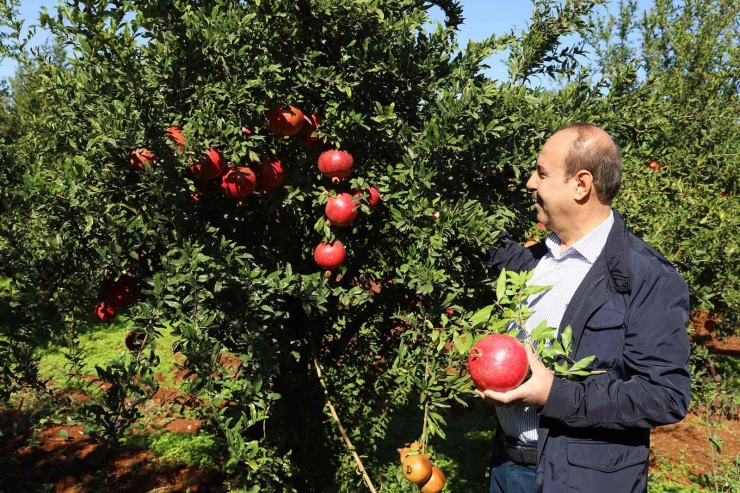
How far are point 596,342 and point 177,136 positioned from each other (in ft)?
5.18

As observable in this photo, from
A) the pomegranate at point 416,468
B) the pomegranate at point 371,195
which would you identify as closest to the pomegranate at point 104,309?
the pomegranate at point 371,195

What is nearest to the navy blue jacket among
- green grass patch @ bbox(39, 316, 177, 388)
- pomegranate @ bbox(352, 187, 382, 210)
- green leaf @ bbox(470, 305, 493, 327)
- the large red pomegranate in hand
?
the large red pomegranate in hand

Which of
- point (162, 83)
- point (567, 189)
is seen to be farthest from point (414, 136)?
point (162, 83)

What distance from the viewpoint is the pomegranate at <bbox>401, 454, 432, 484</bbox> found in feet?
6.70

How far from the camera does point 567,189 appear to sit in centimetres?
183

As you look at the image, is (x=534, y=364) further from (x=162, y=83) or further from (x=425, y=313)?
(x=162, y=83)

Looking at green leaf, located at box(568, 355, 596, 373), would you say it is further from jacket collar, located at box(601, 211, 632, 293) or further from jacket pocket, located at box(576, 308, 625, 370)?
jacket collar, located at box(601, 211, 632, 293)

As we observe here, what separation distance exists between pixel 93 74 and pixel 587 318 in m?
1.88

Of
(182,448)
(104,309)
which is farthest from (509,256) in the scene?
(182,448)

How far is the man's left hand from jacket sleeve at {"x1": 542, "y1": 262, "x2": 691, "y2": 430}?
23mm

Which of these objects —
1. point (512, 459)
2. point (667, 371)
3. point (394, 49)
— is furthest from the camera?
point (394, 49)

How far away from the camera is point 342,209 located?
7.18 ft

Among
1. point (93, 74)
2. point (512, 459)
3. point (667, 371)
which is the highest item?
point (93, 74)

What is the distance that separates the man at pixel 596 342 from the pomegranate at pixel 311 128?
3.03 ft
